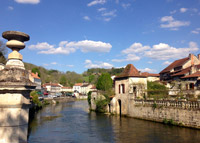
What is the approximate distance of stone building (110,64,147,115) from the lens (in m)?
27.1

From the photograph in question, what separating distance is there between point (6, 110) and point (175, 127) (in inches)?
749

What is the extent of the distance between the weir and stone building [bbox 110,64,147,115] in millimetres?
Answer: 23964

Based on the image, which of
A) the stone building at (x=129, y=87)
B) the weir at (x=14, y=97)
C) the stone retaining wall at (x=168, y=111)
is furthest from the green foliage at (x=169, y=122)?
the weir at (x=14, y=97)

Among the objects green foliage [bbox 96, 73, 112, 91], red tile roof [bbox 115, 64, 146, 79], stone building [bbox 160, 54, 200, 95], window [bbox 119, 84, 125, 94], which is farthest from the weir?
green foliage [bbox 96, 73, 112, 91]

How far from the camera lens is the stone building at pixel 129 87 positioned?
2706cm

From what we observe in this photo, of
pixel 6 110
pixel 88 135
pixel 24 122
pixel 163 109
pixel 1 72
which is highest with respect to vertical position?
pixel 1 72

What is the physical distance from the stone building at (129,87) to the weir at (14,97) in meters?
24.0

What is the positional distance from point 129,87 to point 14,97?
2446 centimetres

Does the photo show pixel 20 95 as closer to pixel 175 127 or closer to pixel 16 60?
pixel 16 60

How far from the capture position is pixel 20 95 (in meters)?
3.50

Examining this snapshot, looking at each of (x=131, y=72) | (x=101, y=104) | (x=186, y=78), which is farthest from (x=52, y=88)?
(x=186, y=78)

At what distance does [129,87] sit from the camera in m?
27.0

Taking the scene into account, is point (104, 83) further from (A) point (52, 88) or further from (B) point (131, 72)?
(A) point (52, 88)

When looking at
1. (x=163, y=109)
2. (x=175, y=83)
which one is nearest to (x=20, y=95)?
(x=163, y=109)
